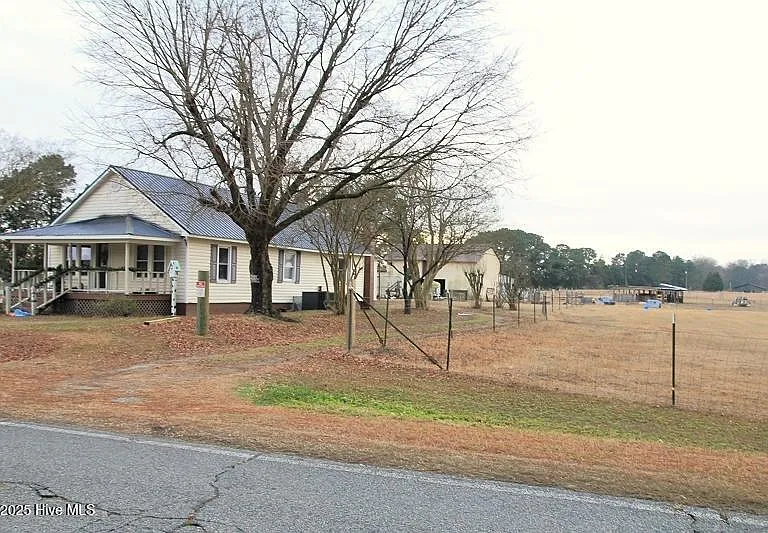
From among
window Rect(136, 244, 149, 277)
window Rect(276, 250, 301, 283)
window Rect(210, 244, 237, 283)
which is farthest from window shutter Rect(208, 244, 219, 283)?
window Rect(276, 250, 301, 283)

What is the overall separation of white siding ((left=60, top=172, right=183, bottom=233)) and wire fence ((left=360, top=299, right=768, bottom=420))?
10941 millimetres

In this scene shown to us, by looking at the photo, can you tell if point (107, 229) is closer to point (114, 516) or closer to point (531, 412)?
point (531, 412)

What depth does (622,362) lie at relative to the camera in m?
17.6

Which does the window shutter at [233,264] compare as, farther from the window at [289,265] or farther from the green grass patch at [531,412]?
the green grass patch at [531,412]

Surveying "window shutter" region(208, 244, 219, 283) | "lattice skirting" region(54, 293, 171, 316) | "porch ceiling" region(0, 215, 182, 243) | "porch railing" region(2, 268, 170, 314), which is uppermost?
"porch ceiling" region(0, 215, 182, 243)

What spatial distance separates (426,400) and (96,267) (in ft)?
58.3

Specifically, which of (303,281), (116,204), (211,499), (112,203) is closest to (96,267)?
(116,204)

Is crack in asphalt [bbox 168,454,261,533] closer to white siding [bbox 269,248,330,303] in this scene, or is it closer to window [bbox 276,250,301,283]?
white siding [bbox 269,248,330,303]

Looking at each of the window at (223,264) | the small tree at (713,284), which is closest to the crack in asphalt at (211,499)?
the window at (223,264)

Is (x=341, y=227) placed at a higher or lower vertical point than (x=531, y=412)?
higher

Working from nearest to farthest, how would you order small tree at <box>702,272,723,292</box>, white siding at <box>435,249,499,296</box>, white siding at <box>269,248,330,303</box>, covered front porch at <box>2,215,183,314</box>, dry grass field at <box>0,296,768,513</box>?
1. dry grass field at <box>0,296,768,513</box>
2. covered front porch at <box>2,215,183,314</box>
3. white siding at <box>269,248,330,303</box>
4. white siding at <box>435,249,499,296</box>
5. small tree at <box>702,272,723,292</box>

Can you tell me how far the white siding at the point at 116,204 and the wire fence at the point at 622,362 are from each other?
10.9 meters

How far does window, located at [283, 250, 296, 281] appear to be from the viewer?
32062 millimetres

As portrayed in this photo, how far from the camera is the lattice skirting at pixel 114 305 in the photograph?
2347 centimetres
